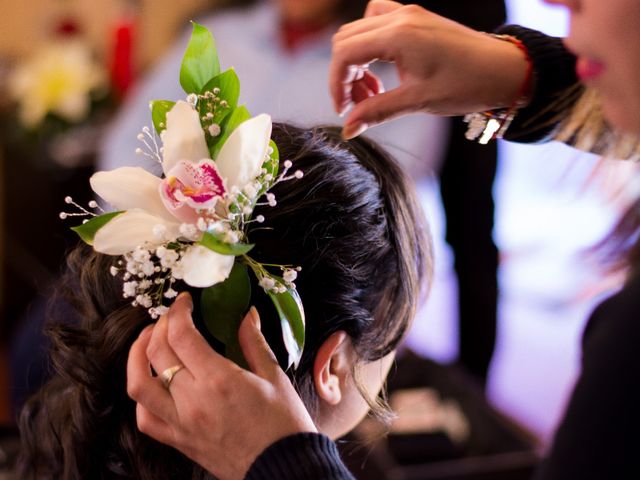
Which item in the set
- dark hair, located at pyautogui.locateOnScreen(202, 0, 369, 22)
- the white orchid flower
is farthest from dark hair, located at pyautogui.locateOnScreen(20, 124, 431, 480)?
dark hair, located at pyautogui.locateOnScreen(202, 0, 369, 22)

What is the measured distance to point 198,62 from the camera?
906 millimetres

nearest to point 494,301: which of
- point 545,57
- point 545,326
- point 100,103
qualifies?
point 545,326

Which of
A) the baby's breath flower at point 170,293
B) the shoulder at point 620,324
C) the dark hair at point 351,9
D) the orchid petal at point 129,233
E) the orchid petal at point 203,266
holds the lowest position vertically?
the dark hair at point 351,9

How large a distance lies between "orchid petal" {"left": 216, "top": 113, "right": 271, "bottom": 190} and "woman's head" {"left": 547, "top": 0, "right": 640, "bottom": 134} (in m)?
0.32

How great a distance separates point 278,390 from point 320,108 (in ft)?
5.87

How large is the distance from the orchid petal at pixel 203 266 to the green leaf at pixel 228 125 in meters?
0.12

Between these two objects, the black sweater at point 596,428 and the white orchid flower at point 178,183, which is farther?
the white orchid flower at point 178,183

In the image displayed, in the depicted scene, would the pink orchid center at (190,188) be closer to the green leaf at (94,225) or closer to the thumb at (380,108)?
the green leaf at (94,225)

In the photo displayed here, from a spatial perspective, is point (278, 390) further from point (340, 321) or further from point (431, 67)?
point (431, 67)

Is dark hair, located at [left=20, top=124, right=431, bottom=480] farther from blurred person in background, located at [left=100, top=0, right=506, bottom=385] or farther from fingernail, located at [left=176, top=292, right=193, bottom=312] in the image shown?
blurred person in background, located at [left=100, top=0, right=506, bottom=385]

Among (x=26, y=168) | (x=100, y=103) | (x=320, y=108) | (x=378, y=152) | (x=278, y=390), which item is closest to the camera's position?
(x=278, y=390)

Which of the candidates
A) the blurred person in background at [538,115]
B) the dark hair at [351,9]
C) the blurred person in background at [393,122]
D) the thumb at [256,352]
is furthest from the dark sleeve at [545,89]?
the dark hair at [351,9]

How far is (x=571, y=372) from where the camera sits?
3.68m

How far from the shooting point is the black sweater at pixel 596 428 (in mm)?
675
